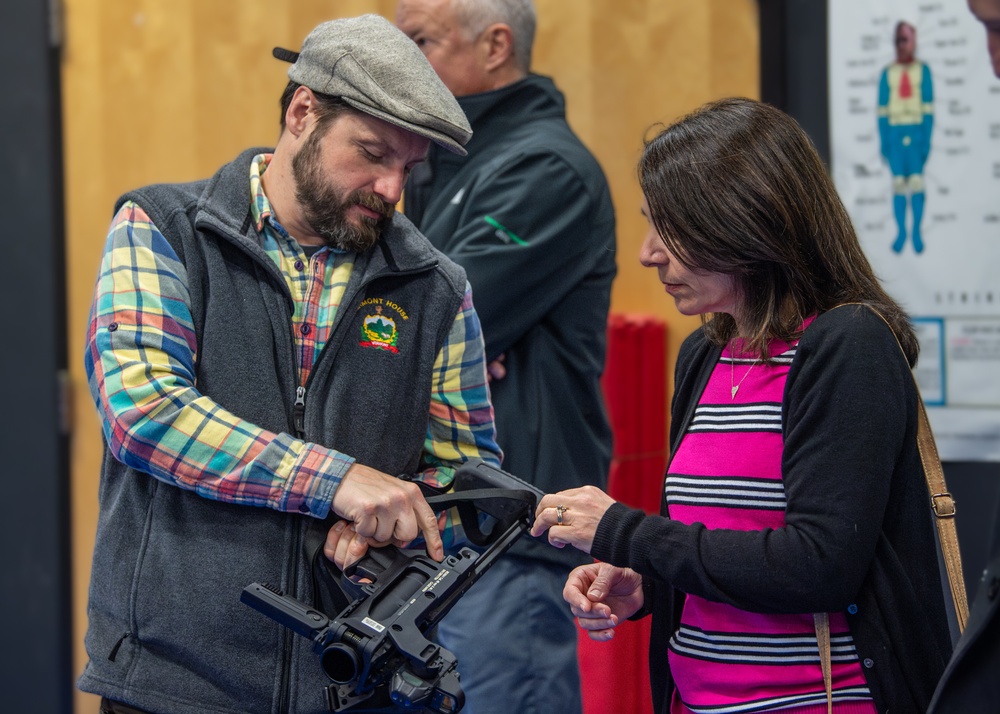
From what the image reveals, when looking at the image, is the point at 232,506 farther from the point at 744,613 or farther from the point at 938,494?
the point at 938,494

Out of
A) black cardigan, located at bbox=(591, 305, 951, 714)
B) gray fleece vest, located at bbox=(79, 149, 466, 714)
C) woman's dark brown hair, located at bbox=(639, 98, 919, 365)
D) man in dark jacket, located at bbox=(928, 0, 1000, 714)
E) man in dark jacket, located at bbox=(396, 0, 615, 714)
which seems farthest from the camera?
man in dark jacket, located at bbox=(396, 0, 615, 714)

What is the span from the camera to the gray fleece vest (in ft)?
4.72

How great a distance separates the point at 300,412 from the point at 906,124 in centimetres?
180

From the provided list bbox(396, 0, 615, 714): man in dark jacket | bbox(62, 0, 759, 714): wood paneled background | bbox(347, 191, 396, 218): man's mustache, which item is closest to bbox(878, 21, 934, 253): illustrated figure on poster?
bbox(62, 0, 759, 714): wood paneled background

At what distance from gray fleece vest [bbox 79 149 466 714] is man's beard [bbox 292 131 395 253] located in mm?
34

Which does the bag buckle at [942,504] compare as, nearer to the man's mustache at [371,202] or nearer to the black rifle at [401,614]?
the black rifle at [401,614]

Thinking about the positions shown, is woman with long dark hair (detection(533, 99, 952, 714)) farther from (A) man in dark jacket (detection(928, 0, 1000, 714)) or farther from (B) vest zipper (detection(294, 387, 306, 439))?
(B) vest zipper (detection(294, 387, 306, 439))

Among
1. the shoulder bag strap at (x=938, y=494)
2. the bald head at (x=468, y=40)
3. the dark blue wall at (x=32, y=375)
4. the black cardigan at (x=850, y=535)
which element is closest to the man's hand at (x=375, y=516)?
the black cardigan at (x=850, y=535)

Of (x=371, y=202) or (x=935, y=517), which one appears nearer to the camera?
(x=935, y=517)

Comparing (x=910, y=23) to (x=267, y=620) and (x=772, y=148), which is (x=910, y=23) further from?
(x=267, y=620)

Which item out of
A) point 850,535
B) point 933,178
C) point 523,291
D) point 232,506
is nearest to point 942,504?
point 850,535

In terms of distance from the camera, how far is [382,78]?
1.52 metres

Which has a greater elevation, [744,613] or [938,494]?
[938,494]

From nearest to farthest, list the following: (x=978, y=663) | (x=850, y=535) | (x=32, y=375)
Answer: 1. (x=978, y=663)
2. (x=850, y=535)
3. (x=32, y=375)
